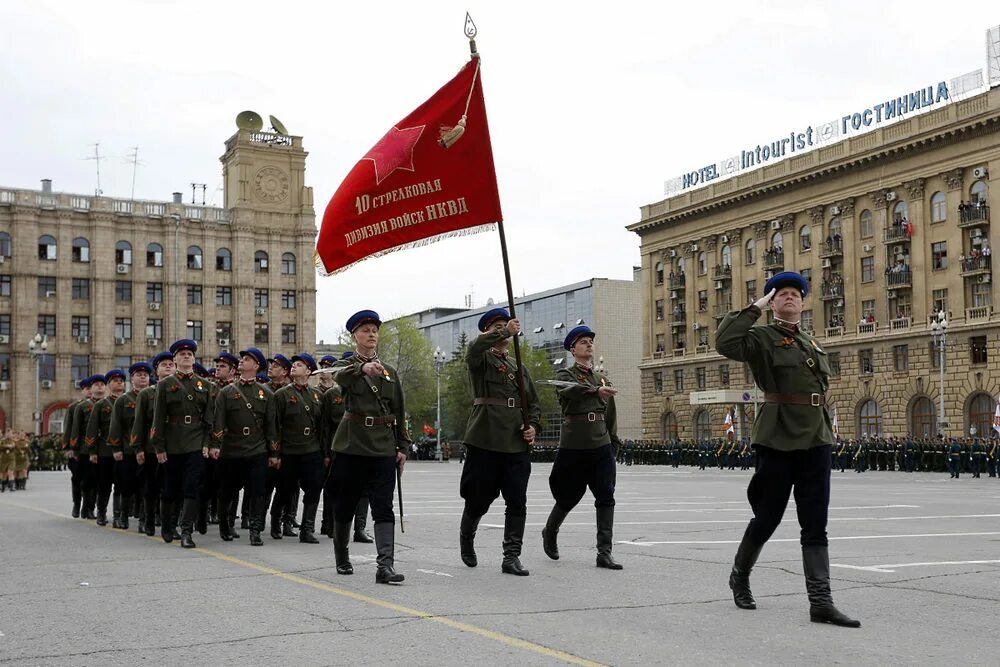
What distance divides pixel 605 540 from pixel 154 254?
78543mm

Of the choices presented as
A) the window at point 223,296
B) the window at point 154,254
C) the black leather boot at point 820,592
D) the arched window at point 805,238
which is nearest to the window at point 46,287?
the window at point 154,254

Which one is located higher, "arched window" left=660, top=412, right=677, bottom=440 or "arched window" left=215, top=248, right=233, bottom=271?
"arched window" left=215, top=248, right=233, bottom=271

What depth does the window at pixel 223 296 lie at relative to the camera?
8581cm

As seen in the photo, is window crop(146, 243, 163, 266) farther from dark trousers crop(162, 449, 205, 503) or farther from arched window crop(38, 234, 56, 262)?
dark trousers crop(162, 449, 205, 503)

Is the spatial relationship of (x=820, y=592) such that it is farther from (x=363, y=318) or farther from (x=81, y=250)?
(x=81, y=250)

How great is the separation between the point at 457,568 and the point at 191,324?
77864 mm

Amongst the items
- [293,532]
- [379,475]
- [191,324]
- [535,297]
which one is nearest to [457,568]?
[379,475]

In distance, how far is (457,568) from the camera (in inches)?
403

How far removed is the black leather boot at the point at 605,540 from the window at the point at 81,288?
7749 centimetres

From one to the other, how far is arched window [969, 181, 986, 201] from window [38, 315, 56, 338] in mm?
58613

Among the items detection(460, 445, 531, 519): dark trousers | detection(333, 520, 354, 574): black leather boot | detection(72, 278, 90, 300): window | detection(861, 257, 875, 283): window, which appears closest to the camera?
detection(333, 520, 354, 574): black leather boot

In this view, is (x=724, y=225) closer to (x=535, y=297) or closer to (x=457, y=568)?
(x=535, y=297)

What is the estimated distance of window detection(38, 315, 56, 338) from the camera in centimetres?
8056

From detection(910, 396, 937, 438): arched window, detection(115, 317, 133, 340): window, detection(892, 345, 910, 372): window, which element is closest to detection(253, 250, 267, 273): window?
detection(115, 317, 133, 340): window
